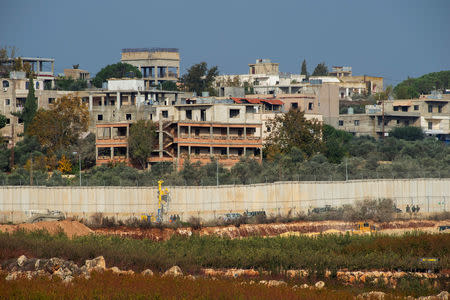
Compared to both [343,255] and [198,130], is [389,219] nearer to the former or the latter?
[343,255]

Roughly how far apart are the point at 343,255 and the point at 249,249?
16.2 feet

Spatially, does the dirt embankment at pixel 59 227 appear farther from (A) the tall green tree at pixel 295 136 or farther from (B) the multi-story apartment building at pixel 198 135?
(A) the tall green tree at pixel 295 136

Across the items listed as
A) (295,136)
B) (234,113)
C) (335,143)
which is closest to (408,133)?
(335,143)

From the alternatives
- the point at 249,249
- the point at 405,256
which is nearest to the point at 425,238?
the point at 405,256

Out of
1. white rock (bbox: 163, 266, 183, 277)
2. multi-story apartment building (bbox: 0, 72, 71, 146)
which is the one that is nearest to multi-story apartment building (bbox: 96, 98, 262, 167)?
multi-story apartment building (bbox: 0, 72, 71, 146)

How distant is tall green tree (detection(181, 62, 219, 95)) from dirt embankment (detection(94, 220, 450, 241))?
6518 centimetres

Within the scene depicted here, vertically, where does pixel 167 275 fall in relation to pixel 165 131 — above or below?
below

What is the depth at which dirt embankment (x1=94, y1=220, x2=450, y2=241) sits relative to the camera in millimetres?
59844

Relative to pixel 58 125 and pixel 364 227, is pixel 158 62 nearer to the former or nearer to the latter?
pixel 58 125

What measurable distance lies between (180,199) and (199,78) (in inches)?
2538

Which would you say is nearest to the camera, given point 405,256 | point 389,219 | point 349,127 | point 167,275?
point 167,275

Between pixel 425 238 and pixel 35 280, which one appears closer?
pixel 35 280

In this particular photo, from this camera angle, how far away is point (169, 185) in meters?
65.2

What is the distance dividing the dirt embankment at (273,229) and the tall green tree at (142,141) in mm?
23207
